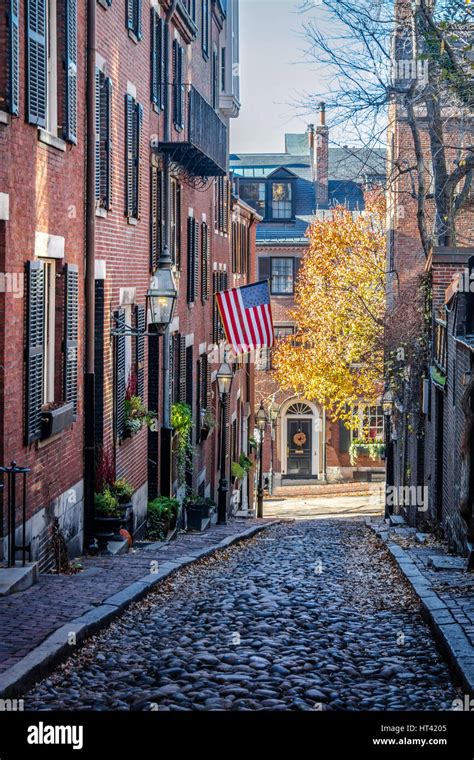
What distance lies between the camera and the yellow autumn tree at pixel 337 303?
38500 millimetres

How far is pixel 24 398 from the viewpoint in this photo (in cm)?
1031

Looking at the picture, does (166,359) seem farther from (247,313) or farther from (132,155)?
(247,313)

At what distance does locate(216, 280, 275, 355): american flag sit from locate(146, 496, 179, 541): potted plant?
15.1 ft

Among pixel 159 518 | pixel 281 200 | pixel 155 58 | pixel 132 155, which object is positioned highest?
pixel 281 200

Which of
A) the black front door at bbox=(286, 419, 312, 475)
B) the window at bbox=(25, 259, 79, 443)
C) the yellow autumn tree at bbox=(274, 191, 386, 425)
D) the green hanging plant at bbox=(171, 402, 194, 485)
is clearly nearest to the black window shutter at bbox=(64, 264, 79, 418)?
the window at bbox=(25, 259, 79, 443)

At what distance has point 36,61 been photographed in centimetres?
1052

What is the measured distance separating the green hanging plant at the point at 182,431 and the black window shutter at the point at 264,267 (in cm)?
2679

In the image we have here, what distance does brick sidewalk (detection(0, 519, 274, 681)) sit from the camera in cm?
758

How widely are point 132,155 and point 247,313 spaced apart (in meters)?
6.31

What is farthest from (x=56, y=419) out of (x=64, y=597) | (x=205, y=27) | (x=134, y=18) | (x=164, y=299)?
(x=205, y=27)

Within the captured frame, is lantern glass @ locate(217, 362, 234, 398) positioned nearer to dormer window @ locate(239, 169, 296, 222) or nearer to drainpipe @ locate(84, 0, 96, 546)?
drainpipe @ locate(84, 0, 96, 546)

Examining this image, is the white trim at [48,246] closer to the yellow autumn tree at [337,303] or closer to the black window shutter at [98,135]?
the black window shutter at [98,135]

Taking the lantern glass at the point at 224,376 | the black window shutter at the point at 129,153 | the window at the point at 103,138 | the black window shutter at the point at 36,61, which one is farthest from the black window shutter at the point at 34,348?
the lantern glass at the point at 224,376

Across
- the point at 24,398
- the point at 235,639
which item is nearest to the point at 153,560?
the point at 24,398
